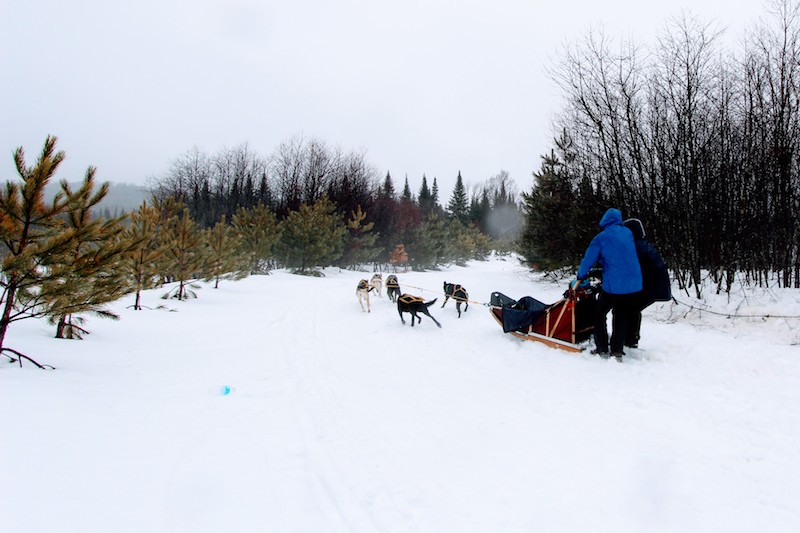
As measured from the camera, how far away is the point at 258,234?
20.2 m

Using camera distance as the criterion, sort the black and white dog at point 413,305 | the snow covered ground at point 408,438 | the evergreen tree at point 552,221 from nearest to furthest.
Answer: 1. the snow covered ground at point 408,438
2. the black and white dog at point 413,305
3. the evergreen tree at point 552,221

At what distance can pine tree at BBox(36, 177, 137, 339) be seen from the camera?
12.0ft

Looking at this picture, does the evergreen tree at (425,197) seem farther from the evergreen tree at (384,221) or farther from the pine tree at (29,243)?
the pine tree at (29,243)

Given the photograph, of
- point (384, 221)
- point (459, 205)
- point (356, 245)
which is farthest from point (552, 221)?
point (459, 205)

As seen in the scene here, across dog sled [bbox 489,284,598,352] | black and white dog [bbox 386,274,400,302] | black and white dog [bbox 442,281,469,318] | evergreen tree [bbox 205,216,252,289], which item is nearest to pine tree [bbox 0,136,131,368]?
dog sled [bbox 489,284,598,352]

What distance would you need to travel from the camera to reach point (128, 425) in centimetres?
273

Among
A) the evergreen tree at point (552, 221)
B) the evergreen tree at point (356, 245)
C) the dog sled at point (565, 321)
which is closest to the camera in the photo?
the dog sled at point (565, 321)

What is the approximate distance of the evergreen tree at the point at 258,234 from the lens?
64.1ft

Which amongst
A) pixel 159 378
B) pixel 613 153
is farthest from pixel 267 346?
pixel 613 153

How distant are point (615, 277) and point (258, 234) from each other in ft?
62.2

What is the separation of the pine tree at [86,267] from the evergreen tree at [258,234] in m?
14.3

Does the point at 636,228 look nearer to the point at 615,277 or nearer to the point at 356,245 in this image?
the point at 615,277

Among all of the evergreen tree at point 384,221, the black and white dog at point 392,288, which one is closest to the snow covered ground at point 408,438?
the black and white dog at point 392,288

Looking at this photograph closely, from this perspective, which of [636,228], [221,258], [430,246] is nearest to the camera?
[636,228]
